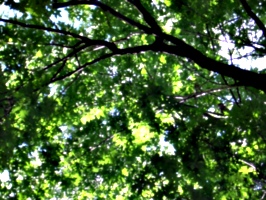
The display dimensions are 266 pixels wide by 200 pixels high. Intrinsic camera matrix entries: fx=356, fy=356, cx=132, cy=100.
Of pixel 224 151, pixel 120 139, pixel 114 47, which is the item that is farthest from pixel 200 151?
pixel 120 139

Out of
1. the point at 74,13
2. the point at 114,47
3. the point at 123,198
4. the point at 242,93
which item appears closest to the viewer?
the point at 114,47

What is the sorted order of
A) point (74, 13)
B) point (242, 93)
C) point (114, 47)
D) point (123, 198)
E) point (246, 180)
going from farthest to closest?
point (123, 198), point (242, 93), point (74, 13), point (246, 180), point (114, 47)

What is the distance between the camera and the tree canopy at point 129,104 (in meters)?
4.26

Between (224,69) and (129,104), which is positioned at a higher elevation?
(129,104)

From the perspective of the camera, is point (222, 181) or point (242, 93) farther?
point (242, 93)

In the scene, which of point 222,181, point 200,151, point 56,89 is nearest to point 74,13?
point 56,89

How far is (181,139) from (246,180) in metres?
1.42

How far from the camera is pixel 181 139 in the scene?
5.52m

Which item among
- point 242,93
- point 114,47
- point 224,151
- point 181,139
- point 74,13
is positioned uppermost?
point 74,13

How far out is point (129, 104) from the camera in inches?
255

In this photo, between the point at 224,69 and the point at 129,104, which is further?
the point at 129,104

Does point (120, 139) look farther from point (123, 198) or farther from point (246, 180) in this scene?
point (246, 180)

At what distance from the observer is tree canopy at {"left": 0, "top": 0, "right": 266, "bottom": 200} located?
4262 mm

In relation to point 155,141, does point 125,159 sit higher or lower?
lower
